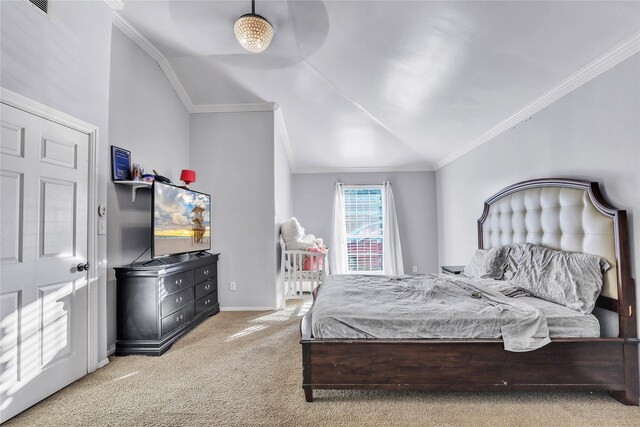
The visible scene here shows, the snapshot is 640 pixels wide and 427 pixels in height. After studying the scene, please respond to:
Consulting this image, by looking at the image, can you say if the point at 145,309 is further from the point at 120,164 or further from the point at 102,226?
the point at 120,164

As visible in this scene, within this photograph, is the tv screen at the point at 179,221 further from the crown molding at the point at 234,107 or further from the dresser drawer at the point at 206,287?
the crown molding at the point at 234,107

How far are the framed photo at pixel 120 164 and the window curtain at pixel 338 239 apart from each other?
360cm

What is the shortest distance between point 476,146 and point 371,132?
58.9 inches

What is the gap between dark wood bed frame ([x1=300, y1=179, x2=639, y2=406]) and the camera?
178 cm

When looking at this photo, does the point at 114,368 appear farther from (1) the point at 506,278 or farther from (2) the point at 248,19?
(1) the point at 506,278

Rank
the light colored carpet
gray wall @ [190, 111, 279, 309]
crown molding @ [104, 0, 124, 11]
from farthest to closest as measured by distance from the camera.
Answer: gray wall @ [190, 111, 279, 309]
crown molding @ [104, 0, 124, 11]
the light colored carpet

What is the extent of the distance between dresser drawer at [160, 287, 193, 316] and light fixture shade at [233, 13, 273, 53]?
2.38 meters

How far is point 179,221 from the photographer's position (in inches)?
122

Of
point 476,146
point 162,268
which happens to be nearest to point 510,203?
point 476,146

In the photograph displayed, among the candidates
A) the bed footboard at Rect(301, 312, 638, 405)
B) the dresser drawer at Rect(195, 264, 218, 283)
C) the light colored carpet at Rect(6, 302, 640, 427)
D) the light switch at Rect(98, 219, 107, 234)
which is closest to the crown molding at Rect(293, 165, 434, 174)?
the dresser drawer at Rect(195, 264, 218, 283)

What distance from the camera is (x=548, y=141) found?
8.07ft

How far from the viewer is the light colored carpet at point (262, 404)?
1.69 meters

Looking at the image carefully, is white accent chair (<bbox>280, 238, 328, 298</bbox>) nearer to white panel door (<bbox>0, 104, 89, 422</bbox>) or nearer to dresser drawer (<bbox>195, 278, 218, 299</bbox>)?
dresser drawer (<bbox>195, 278, 218, 299</bbox>)

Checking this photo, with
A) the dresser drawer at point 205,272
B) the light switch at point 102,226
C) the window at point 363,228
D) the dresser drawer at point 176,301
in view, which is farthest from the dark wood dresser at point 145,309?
the window at point 363,228
